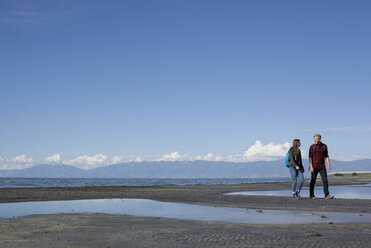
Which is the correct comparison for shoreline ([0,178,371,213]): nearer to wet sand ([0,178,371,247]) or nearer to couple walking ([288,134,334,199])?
couple walking ([288,134,334,199])

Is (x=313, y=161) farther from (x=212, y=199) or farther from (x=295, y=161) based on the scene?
(x=212, y=199)

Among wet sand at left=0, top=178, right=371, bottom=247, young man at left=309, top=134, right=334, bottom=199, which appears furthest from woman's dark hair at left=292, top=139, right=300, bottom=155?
wet sand at left=0, top=178, right=371, bottom=247

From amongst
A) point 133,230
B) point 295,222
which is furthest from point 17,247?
point 295,222

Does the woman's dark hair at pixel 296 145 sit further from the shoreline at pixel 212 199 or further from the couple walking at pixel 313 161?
the shoreline at pixel 212 199

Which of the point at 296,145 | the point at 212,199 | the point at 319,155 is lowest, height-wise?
the point at 212,199

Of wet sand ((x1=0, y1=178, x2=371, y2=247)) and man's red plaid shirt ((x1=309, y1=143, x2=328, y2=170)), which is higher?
man's red plaid shirt ((x1=309, y1=143, x2=328, y2=170))

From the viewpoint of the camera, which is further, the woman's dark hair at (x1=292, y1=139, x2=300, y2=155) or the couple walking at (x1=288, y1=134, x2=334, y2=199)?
the woman's dark hair at (x1=292, y1=139, x2=300, y2=155)

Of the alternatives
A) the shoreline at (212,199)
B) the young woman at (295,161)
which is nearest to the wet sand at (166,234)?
the shoreline at (212,199)

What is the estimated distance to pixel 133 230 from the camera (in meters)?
9.17

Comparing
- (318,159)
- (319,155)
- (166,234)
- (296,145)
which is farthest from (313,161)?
(166,234)

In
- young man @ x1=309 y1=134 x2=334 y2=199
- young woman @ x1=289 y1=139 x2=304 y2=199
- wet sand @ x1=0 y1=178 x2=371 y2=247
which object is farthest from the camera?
young woman @ x1=289 y1=139 x2=304 y2=199

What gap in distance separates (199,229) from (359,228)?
3497 millimetres

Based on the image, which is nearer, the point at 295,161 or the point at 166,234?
the point at 166,234

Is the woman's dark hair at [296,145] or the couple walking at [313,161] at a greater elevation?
the woman's dark hair at [296,145]
